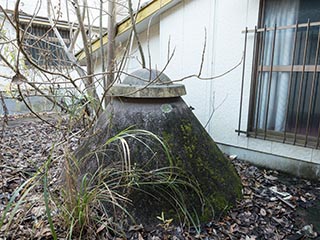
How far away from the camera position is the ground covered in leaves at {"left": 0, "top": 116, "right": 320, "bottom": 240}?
197 centimetres

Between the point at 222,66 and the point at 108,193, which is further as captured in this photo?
the point at 222,66

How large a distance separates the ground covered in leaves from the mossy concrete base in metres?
0.15

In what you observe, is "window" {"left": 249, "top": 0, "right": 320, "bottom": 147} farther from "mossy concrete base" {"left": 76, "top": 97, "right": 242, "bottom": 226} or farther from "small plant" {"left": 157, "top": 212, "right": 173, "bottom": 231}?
"small plant" {"left": 157, "top": 212, "right": 173, "bottom": 231}

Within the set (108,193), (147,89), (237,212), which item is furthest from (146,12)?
(237,212)

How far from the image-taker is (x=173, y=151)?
243cm

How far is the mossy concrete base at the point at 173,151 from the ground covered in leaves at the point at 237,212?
15cm

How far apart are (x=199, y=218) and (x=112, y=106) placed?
57.1 inches

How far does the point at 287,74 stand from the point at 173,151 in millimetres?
2019

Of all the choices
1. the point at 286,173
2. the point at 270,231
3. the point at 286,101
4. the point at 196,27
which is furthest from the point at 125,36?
the point at 270,231

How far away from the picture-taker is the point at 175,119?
8.52 ft

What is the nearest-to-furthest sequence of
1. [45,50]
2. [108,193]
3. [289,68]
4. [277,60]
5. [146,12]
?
[108,193], [45,50], [289,68], [277,60], [146,12]

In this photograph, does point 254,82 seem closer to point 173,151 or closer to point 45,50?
point 173,151

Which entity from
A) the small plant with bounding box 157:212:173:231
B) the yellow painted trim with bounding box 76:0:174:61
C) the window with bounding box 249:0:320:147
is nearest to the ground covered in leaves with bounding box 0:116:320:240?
the small plant with bounding box 157:212:173:231

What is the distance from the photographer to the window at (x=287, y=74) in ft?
10.1
